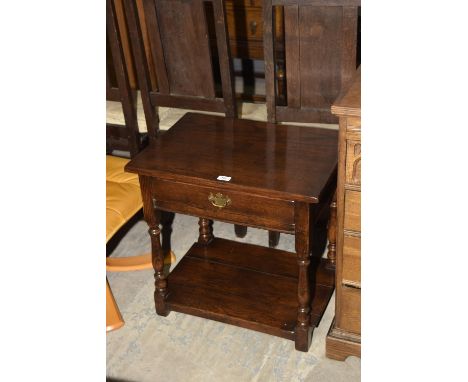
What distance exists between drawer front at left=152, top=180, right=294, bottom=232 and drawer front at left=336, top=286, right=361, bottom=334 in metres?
0.30

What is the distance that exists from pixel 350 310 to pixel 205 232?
2.77 feet

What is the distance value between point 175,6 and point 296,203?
101 cm

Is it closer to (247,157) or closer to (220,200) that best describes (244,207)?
(220,200)

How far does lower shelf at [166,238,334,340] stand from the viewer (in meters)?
2.29

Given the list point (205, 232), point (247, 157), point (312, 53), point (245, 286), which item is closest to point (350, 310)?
point (245, 286)

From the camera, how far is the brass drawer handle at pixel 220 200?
1970mm

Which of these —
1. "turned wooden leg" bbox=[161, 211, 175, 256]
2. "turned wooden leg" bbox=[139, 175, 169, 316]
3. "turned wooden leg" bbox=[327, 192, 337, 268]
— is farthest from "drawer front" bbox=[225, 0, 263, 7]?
"turned wooden leg" bbox=[139, 175, 169, 316]

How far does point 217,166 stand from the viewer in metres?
2.00

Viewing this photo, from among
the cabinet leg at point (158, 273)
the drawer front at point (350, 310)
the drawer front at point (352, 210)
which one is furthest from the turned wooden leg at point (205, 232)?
the drawer front at point (352, 210)

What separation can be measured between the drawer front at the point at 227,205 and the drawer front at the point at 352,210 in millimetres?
171

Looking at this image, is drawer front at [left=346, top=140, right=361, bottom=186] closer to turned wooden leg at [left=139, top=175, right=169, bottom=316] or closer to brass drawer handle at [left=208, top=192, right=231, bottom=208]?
brass drawer handle at [left=208, top=192, right=231, bottom=208]

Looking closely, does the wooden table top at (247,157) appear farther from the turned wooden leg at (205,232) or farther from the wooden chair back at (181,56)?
the turned wooden leg at (205,232)
